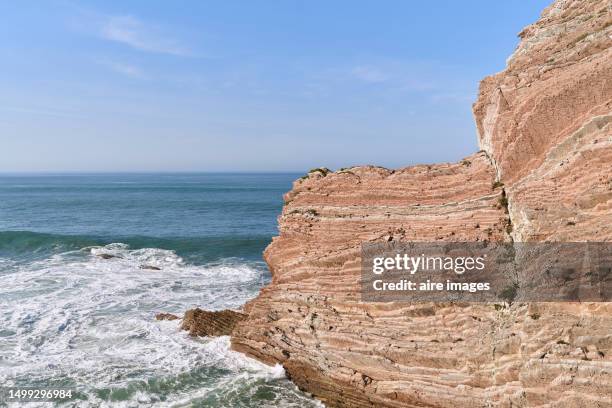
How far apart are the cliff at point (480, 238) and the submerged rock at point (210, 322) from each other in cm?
→ 188

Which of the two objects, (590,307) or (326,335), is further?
(326,335)

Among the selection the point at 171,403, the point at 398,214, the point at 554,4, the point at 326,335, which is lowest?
the point at 171,403

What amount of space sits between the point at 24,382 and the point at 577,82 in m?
19.0

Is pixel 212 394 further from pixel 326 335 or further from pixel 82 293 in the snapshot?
pixel 82 293

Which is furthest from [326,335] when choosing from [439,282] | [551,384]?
[551,384]

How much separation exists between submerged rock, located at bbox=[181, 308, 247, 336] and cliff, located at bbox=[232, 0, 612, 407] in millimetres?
1876

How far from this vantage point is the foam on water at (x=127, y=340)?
1462 cm

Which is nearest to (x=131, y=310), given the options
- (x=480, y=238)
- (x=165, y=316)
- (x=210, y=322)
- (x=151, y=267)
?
(x=165, y=316)

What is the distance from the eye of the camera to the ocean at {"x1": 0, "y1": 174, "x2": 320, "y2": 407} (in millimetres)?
14844

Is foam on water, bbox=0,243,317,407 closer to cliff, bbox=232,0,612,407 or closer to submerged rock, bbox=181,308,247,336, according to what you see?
submerged rock, bbox=181,308,247,336

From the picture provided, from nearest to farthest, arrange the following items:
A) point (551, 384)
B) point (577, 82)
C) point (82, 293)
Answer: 1. point (551, 384)
2. point (577, 82)
3. point (82, 293)

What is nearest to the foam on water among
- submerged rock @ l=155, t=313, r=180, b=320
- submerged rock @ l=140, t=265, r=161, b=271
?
submerged rock @ l=140, t=265, r=161, b=271

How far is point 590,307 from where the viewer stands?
10.9 metres

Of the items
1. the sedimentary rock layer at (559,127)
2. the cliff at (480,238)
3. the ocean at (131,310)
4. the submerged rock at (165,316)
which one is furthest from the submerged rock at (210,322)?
the sedimentary rock layer at (559,127)
